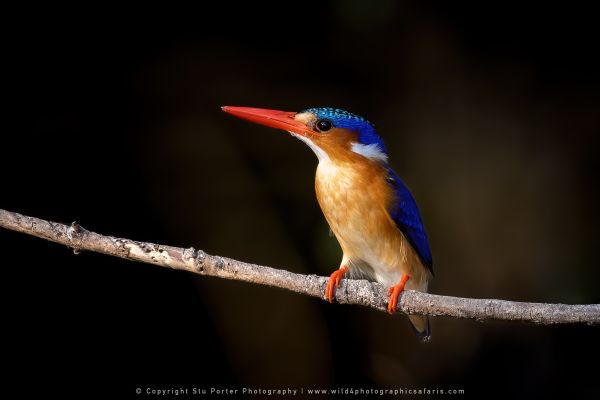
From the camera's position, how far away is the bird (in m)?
2.28

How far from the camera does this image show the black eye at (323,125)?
2.29 meters

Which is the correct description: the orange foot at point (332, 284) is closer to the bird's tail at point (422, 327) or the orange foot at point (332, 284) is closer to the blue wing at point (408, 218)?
the blue wing at point (408, 218)

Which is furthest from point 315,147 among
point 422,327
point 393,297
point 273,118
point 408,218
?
point 422,327

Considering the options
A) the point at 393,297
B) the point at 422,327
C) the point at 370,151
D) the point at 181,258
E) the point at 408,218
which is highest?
the point at 370,151

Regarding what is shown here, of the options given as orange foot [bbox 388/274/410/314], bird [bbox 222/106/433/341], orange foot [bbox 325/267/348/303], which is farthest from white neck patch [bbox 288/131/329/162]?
orange foot [bbox 388/274/410/314]

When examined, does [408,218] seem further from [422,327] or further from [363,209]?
[422,327]

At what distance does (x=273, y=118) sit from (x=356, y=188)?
1.30 feet

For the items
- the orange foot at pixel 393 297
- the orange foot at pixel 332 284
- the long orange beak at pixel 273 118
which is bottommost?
the orange foot at pixel 393 297

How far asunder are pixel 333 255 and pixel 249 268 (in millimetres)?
1248

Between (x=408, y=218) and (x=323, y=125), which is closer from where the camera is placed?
(x=323, y=125)

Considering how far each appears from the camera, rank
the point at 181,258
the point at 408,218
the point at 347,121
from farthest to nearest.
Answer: the point at 408,218 → the point at 347,121 → the point at 181,258

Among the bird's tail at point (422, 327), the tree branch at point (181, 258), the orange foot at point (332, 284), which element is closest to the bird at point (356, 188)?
the orange foot at point (332, 284)

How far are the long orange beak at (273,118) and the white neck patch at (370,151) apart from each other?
0.18 metres

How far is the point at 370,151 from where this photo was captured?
2344 millimetres
